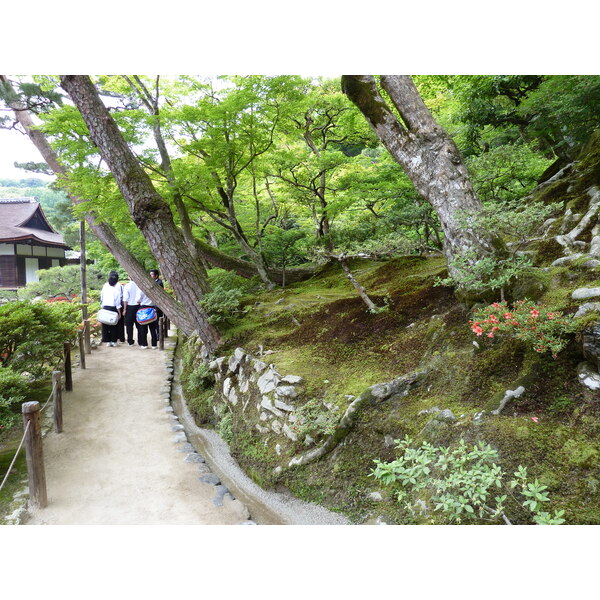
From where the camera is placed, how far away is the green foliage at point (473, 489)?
1.92 meters

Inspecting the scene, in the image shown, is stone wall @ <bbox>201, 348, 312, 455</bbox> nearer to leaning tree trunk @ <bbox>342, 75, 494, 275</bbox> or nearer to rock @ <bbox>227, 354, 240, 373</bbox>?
rock @ <bbox>227, 354, 240, 373</bbox>

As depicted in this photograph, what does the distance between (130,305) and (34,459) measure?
176 inches

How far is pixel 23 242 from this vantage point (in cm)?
448

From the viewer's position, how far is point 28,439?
2.80 metres

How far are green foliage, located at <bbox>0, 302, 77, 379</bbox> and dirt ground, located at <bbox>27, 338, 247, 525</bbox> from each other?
2.24 feet

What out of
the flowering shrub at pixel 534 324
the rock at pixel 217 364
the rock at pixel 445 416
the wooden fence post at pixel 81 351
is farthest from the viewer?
the wooden fence post at pixel 81 351

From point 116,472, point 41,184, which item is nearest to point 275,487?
point 116,472

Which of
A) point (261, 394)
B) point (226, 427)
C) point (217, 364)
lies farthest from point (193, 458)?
point (217, 364)

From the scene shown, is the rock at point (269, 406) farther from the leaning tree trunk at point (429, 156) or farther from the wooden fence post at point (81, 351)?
the wooden fence post at point (81, 351)

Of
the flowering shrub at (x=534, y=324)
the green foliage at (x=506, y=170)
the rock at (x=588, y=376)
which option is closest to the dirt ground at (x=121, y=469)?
the flowering shrub at (x=534, y=324)

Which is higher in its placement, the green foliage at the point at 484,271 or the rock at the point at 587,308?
the green foliage at the point at 484,271

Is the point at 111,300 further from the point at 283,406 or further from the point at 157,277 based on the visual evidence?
the point at 283,406

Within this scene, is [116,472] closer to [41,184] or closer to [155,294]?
[155,294]

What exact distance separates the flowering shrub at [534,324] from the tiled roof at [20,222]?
4.96 meters
